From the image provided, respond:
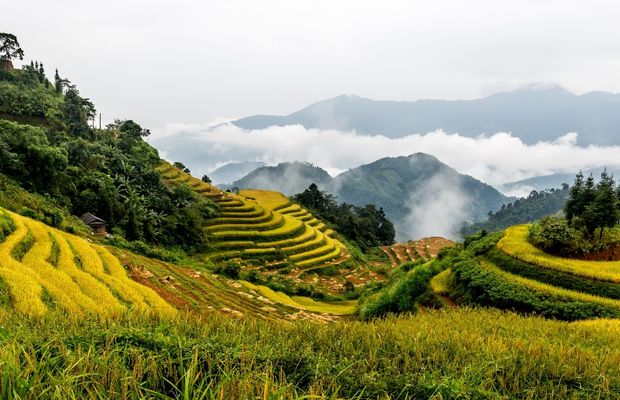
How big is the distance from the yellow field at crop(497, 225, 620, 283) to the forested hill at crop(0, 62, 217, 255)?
22.7m

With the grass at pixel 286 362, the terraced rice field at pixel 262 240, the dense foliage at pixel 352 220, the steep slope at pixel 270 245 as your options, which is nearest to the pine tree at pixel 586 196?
the grass at pixel 286 362

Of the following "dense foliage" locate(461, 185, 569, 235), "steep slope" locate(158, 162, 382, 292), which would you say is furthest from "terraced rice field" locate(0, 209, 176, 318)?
"dense foliage" locate(461, 185, 569, 235)

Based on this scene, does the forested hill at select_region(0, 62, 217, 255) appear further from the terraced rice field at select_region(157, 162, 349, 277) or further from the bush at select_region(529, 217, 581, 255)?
the bush at select_region(529, 217, 581, 255)

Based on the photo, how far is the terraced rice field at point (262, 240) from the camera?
3244 centimetres

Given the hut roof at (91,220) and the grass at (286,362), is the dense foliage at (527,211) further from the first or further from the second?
the grass at (286,362)

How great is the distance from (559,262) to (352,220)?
168 ft

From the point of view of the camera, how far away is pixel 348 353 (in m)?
5.02

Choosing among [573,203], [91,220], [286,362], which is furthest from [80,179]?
[573,203]

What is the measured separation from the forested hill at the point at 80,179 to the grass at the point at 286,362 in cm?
1981

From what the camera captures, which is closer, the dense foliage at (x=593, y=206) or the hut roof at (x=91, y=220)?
the dense foliage at (x=593, y=206)

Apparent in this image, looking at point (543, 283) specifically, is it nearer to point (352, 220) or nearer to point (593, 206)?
point (593, 206)

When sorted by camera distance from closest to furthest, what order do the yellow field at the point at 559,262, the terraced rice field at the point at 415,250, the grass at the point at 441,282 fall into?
the yellow field at the point at 559,262 < the grass at the point at 441,282 < the terraced rice field at the point at 415,250

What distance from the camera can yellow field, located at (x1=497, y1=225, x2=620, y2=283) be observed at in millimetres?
12591

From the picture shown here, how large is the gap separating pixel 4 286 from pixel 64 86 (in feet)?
218
